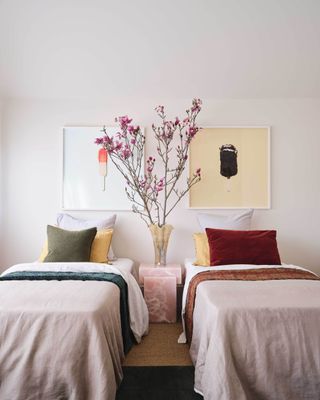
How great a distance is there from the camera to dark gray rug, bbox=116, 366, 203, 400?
5.78ft

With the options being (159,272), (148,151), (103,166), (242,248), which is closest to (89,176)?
(103,166)

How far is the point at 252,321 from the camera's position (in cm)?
158

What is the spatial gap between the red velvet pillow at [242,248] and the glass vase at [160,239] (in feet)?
1.51

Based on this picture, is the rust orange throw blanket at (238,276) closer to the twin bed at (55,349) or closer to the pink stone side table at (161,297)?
the pink stone side table at (161,297)

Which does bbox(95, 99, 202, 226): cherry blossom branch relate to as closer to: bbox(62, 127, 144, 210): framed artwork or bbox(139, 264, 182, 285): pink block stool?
bbox(62, 127, 144, 210): framed artwork

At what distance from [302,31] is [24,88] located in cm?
268

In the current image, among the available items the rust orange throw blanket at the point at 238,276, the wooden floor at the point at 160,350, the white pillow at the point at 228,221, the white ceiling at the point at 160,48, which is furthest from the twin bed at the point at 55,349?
the white ceiling at the point at 160,48

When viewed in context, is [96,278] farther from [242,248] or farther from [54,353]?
[242,248]

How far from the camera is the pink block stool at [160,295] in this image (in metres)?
Answer: 2.74

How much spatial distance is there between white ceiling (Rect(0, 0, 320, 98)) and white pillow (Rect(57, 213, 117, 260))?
51.6 inches

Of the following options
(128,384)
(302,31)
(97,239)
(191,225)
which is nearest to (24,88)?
(97,239)

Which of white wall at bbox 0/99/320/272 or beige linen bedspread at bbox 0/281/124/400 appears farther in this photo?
white wall at bbox 0/99/320/272

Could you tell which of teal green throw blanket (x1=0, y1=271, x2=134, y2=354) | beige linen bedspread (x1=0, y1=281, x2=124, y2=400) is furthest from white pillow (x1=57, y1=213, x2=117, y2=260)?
beige linen bedspread (x1=0, y1=281, x2=124, y2=400)

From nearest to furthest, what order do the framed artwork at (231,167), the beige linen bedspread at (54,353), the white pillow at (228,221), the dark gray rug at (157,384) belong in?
the beige linen bedspread at (54,353) → the dark gray rug at (157,384) → the white pillow at (228,221) → the framed artwork at (231,167)
